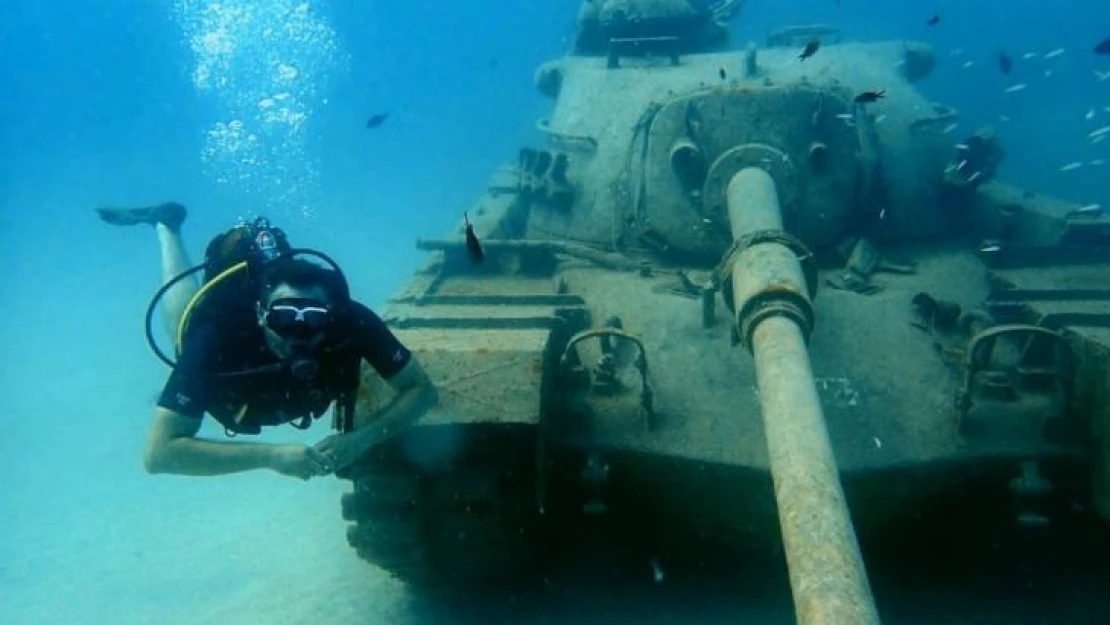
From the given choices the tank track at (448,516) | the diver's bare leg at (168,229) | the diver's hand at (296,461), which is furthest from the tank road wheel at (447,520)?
the diver's bare leg at (168,229)

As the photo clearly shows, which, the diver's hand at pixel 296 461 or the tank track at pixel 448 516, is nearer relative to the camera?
the diver's hand at pixel 296 461

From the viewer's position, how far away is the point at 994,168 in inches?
268

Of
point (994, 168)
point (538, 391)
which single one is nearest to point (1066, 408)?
point (538, 391)

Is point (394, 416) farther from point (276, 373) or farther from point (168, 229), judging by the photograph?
point (168, 229)

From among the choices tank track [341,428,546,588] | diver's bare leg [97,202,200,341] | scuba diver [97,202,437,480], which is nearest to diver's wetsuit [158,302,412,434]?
scuba diver [97,202,437,480]

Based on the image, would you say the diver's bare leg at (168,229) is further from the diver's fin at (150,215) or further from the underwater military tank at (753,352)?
the underwater military tank at (753,352)

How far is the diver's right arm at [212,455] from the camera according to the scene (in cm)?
358

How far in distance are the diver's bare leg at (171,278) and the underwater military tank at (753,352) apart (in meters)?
1.92

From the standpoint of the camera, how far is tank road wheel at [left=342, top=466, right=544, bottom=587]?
13.3 ft

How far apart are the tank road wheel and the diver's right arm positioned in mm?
481

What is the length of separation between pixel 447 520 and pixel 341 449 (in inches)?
28.1

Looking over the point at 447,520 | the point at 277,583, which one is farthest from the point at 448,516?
the point at 277,583

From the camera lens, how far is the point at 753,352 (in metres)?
4.01

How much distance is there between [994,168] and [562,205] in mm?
3385
